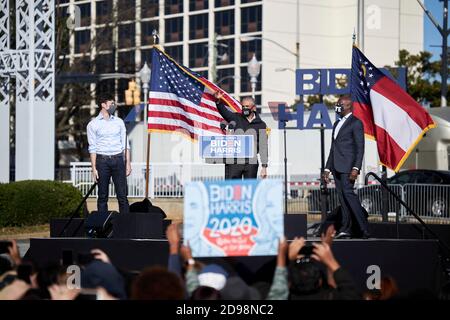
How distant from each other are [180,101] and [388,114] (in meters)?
3.35

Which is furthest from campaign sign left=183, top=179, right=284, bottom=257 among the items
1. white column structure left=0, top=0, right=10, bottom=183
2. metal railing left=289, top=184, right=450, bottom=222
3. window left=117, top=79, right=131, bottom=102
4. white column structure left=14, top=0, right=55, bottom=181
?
window left=117, top=79, right=131, bottom=102

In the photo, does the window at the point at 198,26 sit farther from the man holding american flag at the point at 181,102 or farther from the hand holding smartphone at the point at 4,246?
the hand holding smartphone at the point at 4,246

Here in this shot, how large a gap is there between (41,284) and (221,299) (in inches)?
70.3

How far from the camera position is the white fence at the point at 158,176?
30953mm

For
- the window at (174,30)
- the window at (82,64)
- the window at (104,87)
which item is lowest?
the window at (104,87)

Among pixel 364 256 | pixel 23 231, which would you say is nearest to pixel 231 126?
pixel 364 256

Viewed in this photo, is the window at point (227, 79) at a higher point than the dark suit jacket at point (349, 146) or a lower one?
higher

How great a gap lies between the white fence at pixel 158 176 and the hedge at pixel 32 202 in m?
5.57

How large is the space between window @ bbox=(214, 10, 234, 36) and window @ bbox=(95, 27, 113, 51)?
3730 centimetres

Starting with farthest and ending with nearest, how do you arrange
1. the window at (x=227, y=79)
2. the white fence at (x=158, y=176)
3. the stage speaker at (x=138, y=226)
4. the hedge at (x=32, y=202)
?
the window at (x=227, y=79), the white fence at (x=158, y=176), the hedge at (x=32, y=202), the stage speaker at (x=138, y=226)

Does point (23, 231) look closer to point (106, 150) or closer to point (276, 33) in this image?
point (106, 150)

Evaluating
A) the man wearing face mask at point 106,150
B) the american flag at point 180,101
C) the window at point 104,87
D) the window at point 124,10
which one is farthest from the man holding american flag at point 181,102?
the window at point 104,87

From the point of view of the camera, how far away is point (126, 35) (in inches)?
2206

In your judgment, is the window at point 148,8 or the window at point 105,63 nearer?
the window at point 148,8
